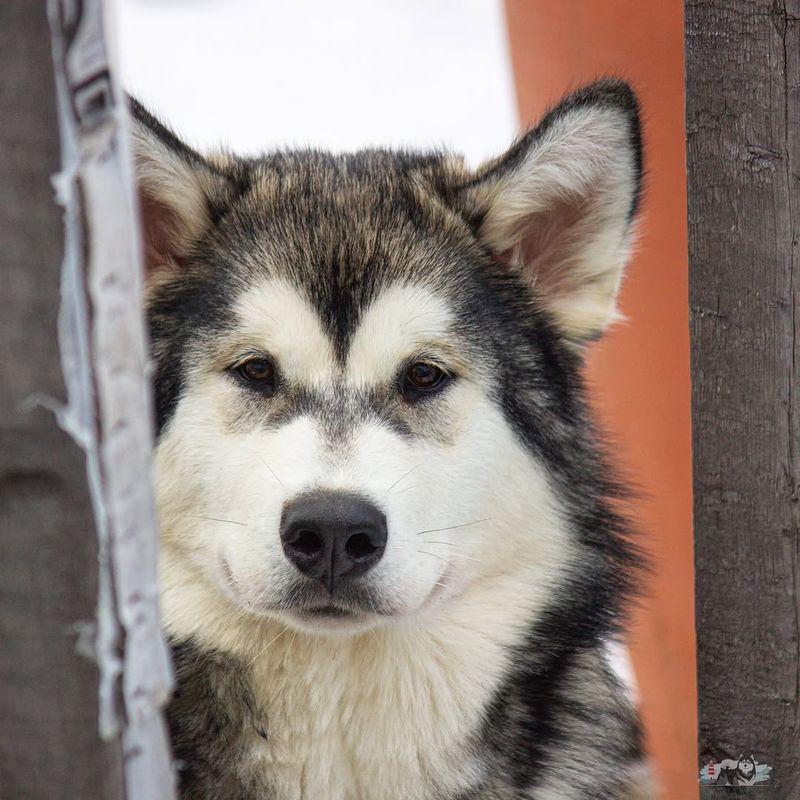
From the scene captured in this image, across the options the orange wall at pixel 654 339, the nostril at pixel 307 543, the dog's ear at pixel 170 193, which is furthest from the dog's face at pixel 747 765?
the dog's ear at pixel 170 193

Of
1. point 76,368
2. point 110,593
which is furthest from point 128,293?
point 110,593

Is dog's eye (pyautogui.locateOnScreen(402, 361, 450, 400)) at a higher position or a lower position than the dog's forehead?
lower

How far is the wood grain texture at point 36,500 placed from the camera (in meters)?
1.41

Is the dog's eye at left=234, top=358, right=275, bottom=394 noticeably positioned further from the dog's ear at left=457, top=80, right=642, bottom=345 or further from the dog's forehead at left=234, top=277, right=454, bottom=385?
the dog's ear at left=457, top=80, right=642, bottom=345

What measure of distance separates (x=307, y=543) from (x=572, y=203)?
3.65 feet

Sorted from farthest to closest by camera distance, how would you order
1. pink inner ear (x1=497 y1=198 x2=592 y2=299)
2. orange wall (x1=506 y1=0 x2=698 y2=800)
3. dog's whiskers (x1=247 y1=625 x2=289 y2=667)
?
pink inner ear (x1=497 y1=198 x2=592 y2=299), orange wall (x1=506 y1=0 x2=698 y2=800), dog's whiskers (x1=247 y1=625 x2=289 y2=667)

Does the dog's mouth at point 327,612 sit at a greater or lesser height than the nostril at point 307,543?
lesser

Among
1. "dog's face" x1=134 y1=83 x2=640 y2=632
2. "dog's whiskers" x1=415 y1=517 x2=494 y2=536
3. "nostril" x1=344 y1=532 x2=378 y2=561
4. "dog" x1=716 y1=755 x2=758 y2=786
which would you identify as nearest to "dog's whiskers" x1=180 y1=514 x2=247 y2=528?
"dog's face" x1=134 y1=83 x2=640 y2=632

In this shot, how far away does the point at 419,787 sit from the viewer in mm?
2252

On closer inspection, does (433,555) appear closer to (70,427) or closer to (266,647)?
(266,647)

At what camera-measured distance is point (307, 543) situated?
75.9 inches

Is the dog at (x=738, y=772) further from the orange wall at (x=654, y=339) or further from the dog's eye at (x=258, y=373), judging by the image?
the dog's eye at (x=258, y=373)

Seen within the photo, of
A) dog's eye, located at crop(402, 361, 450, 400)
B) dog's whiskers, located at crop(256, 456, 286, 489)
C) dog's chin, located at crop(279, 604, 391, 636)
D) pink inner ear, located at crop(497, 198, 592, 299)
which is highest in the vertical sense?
pink inner ear, located at crop(497, 198, 592, 299)

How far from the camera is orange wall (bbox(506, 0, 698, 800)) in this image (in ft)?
7.73
